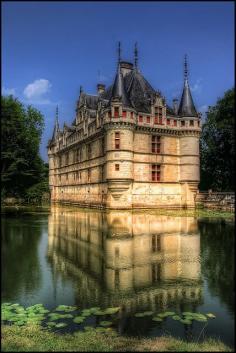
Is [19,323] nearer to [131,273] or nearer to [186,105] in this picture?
[131,273]

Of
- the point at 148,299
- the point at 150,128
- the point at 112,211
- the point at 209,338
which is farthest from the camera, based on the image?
the point at 150,128

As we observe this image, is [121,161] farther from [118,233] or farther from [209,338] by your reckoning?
[209,338]

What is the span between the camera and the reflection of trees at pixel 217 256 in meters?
9.56

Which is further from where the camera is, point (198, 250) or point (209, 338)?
point (198, 250)

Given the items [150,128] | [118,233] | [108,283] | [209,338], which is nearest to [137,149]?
[150,128]

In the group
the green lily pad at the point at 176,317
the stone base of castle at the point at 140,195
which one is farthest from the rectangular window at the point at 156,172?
the green lily pad at the point at 176,317

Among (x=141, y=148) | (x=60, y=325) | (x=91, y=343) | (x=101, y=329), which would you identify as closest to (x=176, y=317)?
(x=101, y=329)

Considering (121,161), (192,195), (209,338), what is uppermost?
(121,161)

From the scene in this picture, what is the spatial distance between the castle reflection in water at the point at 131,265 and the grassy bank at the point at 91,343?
1849 millimetres

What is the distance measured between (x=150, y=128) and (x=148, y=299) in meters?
27.9

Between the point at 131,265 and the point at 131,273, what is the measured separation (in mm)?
1032

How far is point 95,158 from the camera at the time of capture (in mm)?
41094

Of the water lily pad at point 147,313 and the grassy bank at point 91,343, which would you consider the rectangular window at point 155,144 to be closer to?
the water lily pad at point 147,313

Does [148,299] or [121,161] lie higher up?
[121,161]
